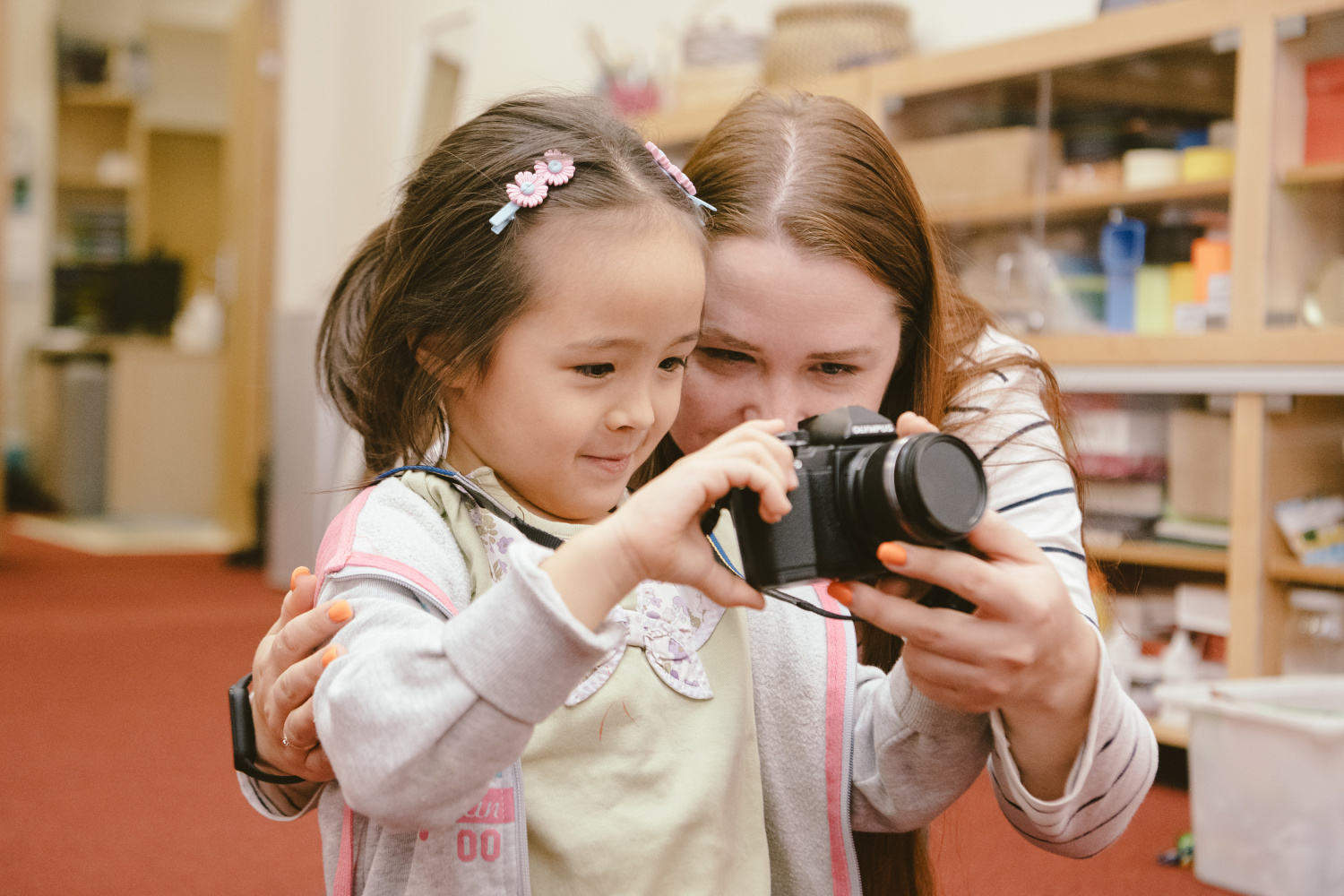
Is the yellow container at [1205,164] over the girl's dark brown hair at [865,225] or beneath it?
over

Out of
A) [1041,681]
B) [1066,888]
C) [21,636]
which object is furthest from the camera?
[21,636]

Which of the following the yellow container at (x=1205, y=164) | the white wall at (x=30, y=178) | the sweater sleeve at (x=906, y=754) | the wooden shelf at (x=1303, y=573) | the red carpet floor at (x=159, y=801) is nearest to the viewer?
the sweater sleeve at (x=906, y=754)

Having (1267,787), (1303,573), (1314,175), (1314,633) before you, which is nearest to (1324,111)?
(1314,175)

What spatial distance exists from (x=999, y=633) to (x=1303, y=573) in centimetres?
155

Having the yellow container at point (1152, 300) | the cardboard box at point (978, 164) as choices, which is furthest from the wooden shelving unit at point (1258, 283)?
the cardboard box at point (978, 164)

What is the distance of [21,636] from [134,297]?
10.3 feet

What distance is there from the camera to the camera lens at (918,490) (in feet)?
1.93

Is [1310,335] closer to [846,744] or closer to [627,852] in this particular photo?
[846,744]

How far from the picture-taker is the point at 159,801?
6.41ft

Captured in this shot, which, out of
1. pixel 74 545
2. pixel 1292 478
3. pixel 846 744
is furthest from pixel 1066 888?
pixel 74 545

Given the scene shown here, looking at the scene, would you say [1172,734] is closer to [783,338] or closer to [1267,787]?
[1267,787]

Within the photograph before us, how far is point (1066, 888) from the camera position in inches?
62.9

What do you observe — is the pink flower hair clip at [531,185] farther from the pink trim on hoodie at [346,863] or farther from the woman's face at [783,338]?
the pink trim on hoodie at [346,863]

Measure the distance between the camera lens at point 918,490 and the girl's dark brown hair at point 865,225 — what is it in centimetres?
32
